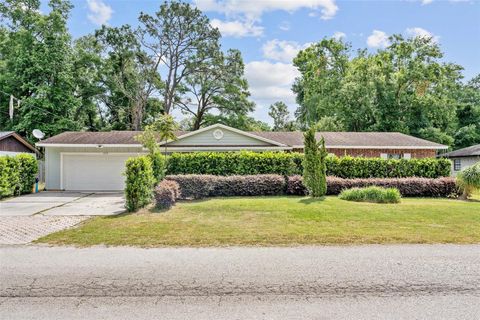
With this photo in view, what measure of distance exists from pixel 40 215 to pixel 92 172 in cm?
848

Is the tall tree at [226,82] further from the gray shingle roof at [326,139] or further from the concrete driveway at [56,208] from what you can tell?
the concrete driveway at [56,208]

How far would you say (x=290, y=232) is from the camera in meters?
7.07

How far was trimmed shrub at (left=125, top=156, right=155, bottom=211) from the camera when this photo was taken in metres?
9.73

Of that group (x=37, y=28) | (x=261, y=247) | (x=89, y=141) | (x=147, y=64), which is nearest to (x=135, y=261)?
(x=261, y=247)

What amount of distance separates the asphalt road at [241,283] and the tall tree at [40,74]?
21.8 m

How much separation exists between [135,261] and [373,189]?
9179 millimetres

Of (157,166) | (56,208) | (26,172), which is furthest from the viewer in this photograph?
(26,172)

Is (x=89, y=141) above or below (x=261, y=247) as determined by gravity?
above

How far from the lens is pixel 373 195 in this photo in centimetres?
1136

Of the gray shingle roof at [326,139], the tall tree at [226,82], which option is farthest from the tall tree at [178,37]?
the gray shingle roof at [326,139]

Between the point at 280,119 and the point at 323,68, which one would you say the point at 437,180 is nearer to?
the point at 323,68

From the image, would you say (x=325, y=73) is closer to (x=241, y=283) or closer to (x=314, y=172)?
(x=314, y=172)

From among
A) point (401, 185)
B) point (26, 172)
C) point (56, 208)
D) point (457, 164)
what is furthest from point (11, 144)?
point (457, 164)

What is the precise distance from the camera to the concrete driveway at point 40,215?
7274mm
